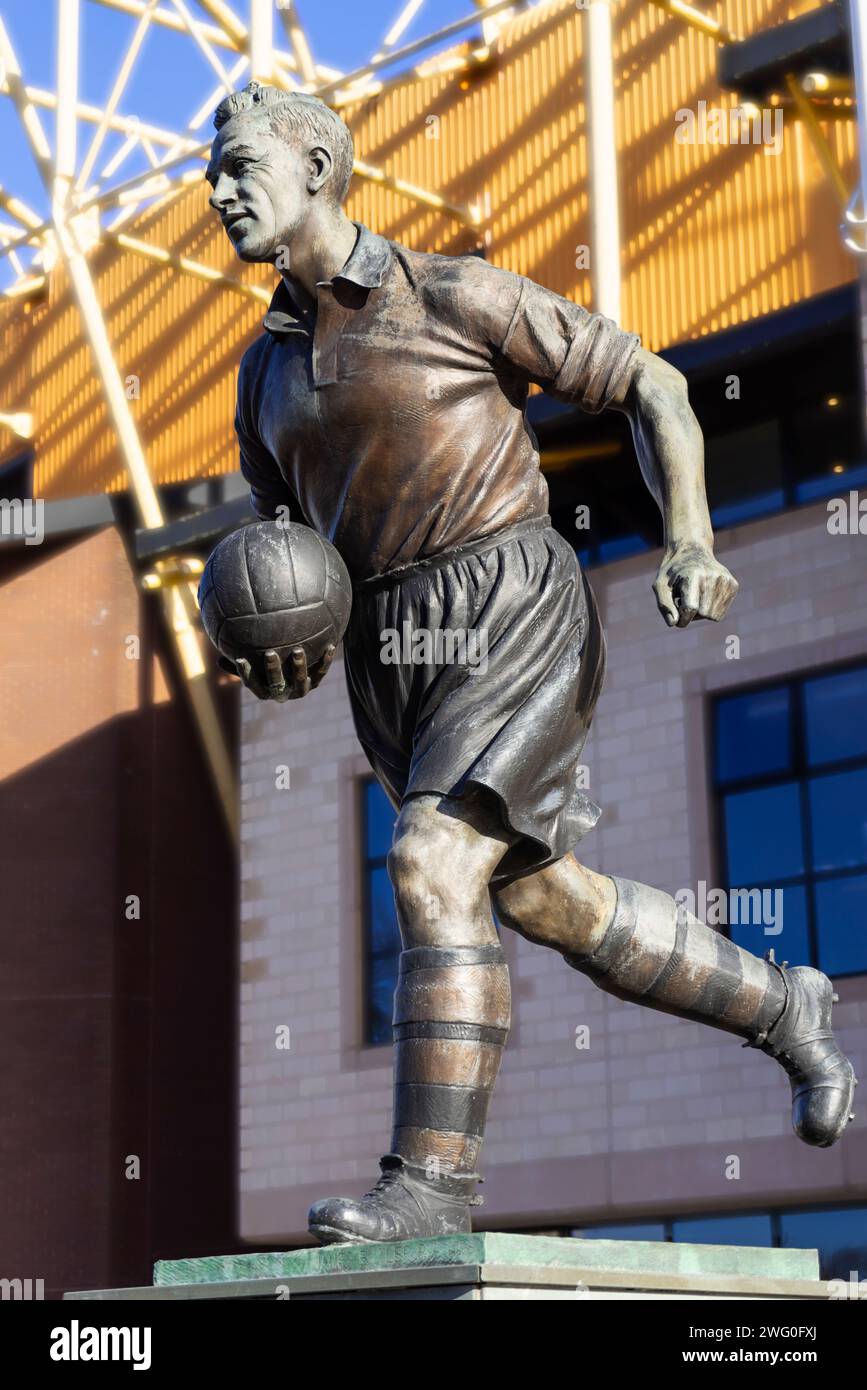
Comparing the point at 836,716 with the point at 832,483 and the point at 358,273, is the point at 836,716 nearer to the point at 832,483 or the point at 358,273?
the point at 832,483

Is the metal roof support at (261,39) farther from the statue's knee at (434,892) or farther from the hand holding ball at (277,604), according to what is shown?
the statue's knee at (434,892)

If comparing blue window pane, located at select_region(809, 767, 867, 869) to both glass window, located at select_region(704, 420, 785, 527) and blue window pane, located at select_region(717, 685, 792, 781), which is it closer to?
blue window pane, located at select_region(717, 685, 792, 781)

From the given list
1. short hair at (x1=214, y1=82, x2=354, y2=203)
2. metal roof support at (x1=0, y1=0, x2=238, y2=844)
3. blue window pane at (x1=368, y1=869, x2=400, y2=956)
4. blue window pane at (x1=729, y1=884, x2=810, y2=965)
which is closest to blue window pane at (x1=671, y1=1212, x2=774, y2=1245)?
blue window pane at (x1=729, y1=884, x2=810, y2=965)

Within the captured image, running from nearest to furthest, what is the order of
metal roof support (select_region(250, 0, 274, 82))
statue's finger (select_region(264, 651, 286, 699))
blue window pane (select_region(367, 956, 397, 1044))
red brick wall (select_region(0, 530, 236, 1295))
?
1. statue's finger (select_region(264, 651, 286, 699))
2. blue window pane (select_region(367, 956, 397, 1044))
3. metal roof support (select_region(250, 0, 274, 82))
4. red brick wall (select_region(0, 530, 236, 1295))

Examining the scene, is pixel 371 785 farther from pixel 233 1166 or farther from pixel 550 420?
pixel 233 1166

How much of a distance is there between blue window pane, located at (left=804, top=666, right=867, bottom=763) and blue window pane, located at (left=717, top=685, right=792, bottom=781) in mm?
220

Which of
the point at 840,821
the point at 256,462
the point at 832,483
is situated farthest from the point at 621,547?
the point at 256,462

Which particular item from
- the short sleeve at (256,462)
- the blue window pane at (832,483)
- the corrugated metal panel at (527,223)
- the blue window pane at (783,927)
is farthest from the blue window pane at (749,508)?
the short sleeve at (256,462)

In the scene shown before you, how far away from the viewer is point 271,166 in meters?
5.06

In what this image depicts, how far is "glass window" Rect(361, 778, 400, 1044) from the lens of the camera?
2048 cm

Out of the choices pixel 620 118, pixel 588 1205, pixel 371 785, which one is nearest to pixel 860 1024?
pixel 588 1205

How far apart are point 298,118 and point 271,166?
169mm

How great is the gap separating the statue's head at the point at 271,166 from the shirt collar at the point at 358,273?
15 centimetres

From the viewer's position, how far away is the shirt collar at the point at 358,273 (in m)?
5.07
